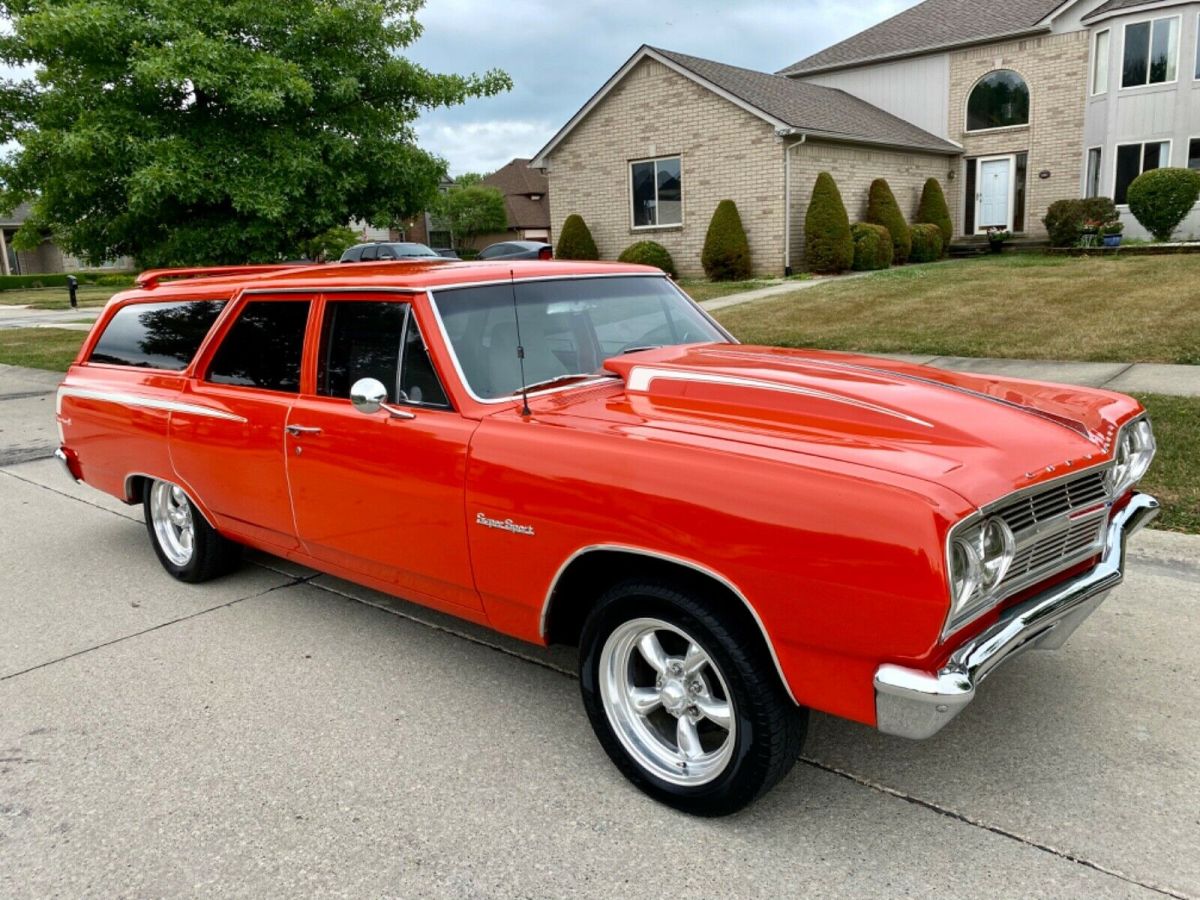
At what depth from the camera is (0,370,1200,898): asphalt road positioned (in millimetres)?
2645

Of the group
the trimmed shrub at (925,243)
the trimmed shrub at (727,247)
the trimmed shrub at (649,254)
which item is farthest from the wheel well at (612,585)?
the trimmed shrub at (925,243)

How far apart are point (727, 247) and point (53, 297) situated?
101ft

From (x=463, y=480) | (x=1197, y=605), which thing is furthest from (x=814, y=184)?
(x=463, y=480)

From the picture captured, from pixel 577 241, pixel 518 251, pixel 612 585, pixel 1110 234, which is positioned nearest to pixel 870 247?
pixel 1110 234

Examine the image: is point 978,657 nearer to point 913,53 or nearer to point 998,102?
point 998,102

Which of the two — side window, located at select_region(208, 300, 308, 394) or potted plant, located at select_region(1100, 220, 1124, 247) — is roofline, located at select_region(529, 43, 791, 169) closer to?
potted plant, located at select_region(1100, 220, 1124, 247)

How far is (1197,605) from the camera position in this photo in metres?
Result: 4.23

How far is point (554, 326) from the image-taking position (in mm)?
3844

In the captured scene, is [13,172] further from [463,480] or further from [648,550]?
[648,550]

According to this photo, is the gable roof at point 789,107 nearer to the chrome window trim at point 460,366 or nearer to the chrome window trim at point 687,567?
the chrome window trim at point 460,366

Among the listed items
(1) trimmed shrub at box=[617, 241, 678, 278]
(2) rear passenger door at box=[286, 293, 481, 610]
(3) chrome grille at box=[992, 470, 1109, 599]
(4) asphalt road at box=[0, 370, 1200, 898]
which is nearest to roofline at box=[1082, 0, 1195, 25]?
(1) trimmed shrub at box=[617, 241, 678, 278]

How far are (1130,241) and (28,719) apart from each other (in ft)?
82.7

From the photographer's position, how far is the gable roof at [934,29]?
2548 centimetres

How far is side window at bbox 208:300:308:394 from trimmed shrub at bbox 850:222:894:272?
722 inches
